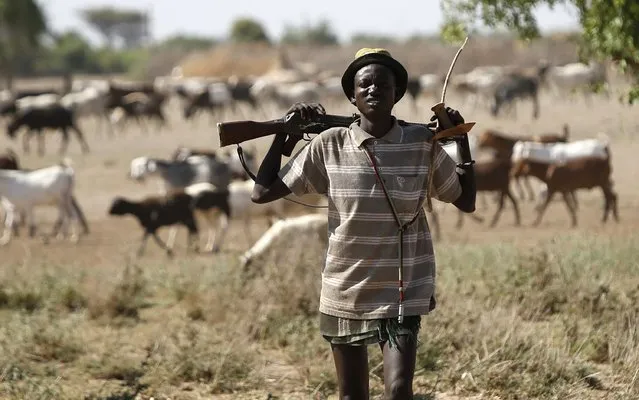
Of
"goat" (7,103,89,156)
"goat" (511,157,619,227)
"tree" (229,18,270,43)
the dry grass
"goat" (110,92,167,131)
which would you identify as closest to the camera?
"goat" (511,157,619,227)

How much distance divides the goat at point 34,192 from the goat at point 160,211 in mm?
1840

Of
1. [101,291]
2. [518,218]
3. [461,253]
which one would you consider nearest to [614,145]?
[518,218]

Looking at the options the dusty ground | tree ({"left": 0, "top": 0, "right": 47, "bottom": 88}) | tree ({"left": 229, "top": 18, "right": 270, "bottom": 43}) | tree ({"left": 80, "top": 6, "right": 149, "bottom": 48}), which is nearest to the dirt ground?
the dusty ground

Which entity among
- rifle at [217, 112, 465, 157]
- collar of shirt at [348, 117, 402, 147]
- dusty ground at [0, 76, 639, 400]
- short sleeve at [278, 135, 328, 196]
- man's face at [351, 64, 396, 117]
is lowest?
dusty ground at [0, 76, 639, 400]

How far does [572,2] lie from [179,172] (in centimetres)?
1023

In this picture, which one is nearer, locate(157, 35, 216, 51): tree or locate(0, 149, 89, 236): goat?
locate(0, 149, 89, 236): goat

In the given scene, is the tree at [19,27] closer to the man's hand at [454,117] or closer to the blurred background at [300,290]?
the blurred background at [300,290]

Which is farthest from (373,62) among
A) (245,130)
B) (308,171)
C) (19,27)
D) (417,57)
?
(417,57)

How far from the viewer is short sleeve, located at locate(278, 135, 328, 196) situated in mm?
4445

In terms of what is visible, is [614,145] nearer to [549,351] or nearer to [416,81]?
[416,81]

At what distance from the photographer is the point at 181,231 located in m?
18.0

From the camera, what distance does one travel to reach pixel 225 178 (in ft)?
59.6

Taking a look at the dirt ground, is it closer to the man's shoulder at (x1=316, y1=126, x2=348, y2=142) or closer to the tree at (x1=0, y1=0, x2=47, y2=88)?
the man's shoulder at (x1=316, y1=126, x2=348, y2=142)

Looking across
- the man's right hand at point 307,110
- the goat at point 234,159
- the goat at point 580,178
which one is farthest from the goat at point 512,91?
the man's right hand at point 307,110
